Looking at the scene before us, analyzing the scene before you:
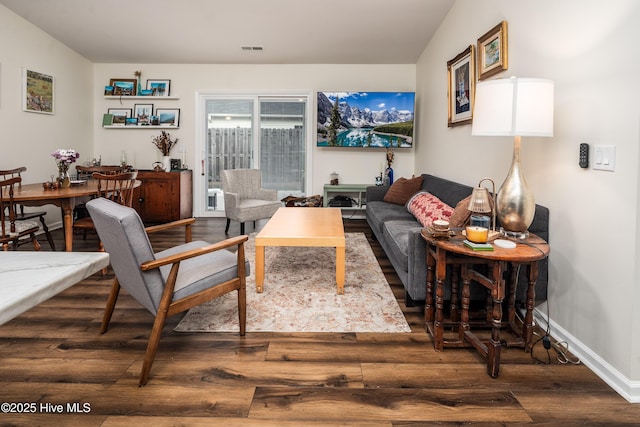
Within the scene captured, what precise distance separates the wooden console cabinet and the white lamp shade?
4.94 m

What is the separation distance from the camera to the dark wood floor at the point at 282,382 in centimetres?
158

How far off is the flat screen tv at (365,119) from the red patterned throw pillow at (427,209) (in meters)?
2.04

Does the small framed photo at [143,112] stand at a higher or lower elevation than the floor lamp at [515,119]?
higher

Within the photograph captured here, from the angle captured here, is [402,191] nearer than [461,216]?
No

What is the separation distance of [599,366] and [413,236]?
112 cm

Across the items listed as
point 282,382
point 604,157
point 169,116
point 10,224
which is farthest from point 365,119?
point 282,382

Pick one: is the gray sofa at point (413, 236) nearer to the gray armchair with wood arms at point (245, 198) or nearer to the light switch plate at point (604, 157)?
the light switch plate at point (604, 157)

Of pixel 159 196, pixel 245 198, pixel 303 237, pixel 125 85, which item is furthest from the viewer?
pixel 125 85

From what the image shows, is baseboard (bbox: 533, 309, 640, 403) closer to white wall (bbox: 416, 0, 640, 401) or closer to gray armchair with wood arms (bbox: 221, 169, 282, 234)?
white wall (bbox: 416, 0, 640, 401)

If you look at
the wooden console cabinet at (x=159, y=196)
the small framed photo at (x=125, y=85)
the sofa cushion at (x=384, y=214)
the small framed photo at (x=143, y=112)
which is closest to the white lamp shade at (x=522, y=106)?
the sofa cushion at (x=384, y=214)

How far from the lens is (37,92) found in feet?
16.5

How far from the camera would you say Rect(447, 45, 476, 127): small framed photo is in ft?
12.2

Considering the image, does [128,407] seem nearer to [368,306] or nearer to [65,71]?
[368,306]

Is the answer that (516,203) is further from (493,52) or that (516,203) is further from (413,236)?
(493,52)
